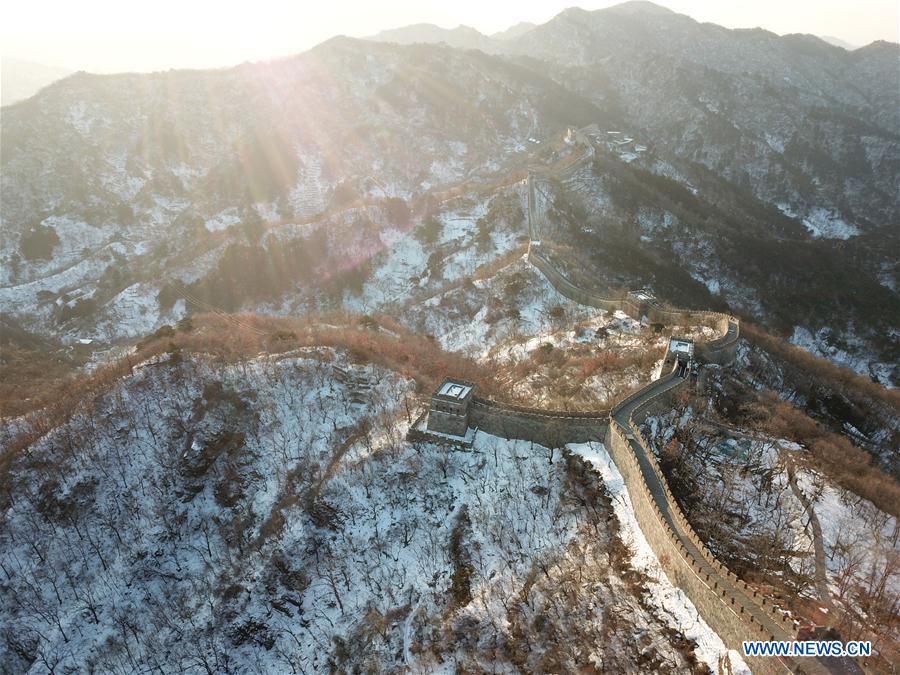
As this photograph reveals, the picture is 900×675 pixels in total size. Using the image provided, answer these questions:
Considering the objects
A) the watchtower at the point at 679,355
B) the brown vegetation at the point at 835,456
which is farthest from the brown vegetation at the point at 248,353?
the brown vegetation at the point at 835,456

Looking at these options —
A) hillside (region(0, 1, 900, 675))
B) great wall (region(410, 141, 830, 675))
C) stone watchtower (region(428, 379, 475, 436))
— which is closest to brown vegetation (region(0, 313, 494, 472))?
hillside (region(0, 1, 900, 675))

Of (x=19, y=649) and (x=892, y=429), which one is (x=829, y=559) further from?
(x=19, y=649)

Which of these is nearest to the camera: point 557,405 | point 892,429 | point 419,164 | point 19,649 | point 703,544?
point 703,544

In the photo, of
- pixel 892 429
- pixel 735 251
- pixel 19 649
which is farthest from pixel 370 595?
pixel 735 251

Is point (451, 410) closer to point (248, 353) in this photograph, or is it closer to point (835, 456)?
point (248, 353)

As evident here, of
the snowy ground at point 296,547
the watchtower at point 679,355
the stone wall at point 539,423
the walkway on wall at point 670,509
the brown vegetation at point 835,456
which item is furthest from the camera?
the watchtower at point 679,355

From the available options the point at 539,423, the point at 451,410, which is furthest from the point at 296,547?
the point at 539,423

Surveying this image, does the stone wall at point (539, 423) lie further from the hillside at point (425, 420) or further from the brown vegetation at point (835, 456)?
the brown vegetation at point (835, 456)
